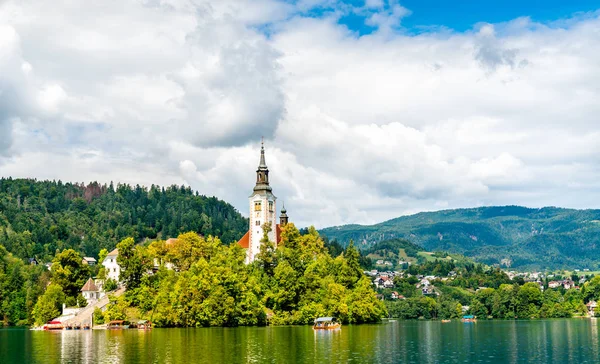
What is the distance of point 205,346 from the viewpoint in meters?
70.3

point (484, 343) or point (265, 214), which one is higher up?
point (265, 214)

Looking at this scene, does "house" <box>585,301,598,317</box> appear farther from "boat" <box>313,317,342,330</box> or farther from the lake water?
"boat" <box>313,317,342,330</box>

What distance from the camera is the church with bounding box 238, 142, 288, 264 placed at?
144m

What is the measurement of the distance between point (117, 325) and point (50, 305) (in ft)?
70.6

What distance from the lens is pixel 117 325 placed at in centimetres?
11475

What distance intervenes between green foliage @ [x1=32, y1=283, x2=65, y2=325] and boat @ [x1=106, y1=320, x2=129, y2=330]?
17.7 m

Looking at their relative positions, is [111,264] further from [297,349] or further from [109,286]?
[297,349]

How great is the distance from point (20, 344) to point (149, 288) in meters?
41.6

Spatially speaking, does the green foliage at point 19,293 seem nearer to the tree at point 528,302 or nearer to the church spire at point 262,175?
the church spire at point 262,175

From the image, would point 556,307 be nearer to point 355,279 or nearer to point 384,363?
point 355,279

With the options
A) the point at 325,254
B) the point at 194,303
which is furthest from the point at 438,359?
the point at 325,254

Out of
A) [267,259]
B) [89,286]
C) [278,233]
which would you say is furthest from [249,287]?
[89,286]

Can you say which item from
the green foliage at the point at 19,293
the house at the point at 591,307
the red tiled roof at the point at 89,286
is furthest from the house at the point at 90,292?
the house at the point at 591,307

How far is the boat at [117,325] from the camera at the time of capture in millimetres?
114106
